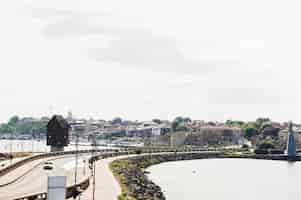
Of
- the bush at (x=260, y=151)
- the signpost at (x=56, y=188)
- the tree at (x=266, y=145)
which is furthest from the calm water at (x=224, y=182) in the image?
the signpost at (x=56, y=188)

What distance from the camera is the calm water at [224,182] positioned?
7150 centimetres

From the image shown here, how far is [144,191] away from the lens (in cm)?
5956

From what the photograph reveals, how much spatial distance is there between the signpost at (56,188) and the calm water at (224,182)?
4663cm

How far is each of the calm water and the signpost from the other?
46.6 m

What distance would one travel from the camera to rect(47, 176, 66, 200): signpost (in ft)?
58.6

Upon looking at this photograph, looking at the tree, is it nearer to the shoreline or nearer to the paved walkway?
the shoreline

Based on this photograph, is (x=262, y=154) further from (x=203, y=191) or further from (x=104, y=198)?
(x=104, y=198)

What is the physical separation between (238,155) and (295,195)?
7671 centimetres

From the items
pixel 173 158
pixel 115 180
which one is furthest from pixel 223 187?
pixel 173 158

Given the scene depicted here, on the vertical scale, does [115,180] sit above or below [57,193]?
below

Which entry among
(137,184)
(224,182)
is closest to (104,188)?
(137,184)

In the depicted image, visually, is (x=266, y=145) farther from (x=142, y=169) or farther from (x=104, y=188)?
(x=104, y=188)

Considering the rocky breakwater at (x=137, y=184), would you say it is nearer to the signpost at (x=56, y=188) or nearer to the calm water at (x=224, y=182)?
the calm water at (x=224, y=182)

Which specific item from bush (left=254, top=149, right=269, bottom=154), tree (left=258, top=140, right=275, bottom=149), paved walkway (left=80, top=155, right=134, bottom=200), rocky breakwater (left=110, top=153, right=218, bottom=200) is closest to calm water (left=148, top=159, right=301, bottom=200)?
rocky breakwater (left=110, top=153, right=218, bottom=200)
